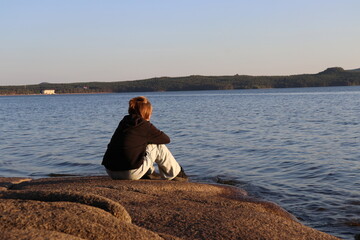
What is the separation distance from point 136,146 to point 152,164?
24.8 inches

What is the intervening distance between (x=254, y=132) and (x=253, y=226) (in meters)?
19.0

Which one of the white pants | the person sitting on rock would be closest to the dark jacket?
the person sitting on rock

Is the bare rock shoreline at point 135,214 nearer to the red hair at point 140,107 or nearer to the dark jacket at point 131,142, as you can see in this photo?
the dark jacket at point 131,142

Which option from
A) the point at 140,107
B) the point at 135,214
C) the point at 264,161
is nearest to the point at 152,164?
the point at 140,107

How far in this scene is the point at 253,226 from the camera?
5234mm

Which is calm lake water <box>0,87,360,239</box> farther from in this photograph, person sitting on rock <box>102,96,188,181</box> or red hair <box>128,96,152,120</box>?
red hair <box>128,96,152,120</box>

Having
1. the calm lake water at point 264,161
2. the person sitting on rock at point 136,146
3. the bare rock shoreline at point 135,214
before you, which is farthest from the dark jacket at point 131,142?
the calm lake water at point 264,161

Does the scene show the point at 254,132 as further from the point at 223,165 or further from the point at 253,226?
the point at 253,226

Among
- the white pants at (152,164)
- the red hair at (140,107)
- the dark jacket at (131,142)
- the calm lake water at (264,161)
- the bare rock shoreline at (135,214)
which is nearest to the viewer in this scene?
the bare rock shoreline at (135,214)

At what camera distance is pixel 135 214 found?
18.2ft

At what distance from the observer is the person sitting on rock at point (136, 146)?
764cm

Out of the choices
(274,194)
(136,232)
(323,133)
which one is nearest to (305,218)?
(274,194)

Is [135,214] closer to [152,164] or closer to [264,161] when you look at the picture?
[152,164]

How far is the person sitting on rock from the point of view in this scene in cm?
764
